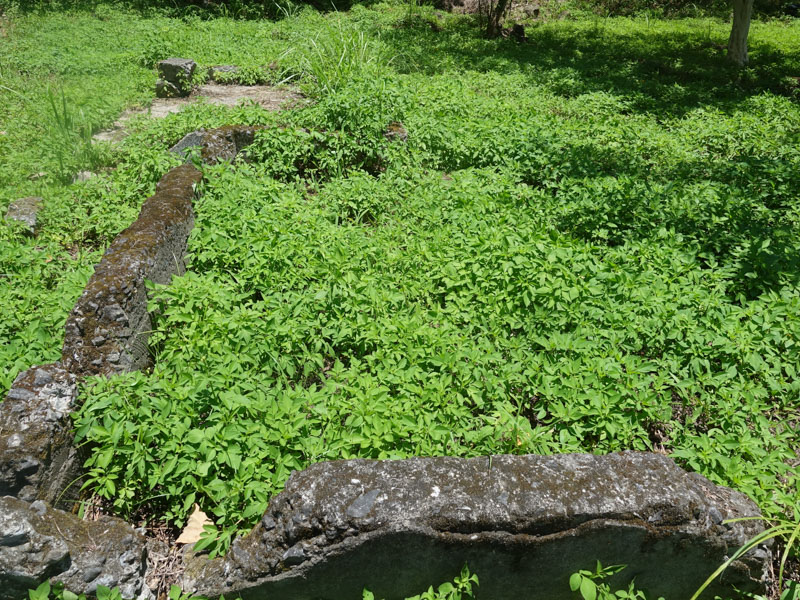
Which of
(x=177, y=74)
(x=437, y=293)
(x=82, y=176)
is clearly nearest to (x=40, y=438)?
(x=437, y=293)

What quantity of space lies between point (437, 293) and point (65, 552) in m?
2.76

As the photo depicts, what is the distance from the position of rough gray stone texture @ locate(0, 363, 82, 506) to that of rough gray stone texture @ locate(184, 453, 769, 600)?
0.84 meters

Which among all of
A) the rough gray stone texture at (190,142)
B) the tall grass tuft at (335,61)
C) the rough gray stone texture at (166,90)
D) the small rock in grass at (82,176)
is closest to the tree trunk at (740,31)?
the tall grass tuft at (335,61)

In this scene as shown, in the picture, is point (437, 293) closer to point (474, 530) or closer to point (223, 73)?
point (474, 530)

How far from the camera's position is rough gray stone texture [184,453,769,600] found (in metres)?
2.30

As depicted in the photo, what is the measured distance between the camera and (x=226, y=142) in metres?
6.08

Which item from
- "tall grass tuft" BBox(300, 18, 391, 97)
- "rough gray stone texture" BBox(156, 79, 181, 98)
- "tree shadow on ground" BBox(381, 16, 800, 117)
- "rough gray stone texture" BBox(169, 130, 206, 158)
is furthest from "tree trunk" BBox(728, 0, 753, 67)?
"rough gray stone texture" BBox(169, 130, 206, 158)

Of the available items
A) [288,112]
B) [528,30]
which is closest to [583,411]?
[288,112]

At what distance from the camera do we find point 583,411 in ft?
10.1

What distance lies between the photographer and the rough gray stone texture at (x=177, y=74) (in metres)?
9.66

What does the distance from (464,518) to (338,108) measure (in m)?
5.50

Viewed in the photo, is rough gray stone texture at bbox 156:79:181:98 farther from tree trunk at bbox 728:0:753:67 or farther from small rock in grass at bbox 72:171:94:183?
tree trunk at bbox 728:0:753:67

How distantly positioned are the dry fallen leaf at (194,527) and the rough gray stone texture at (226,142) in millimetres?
3769

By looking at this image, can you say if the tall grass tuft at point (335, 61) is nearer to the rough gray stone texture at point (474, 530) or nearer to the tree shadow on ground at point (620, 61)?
the tree shadow on ground at point (620, 61)
